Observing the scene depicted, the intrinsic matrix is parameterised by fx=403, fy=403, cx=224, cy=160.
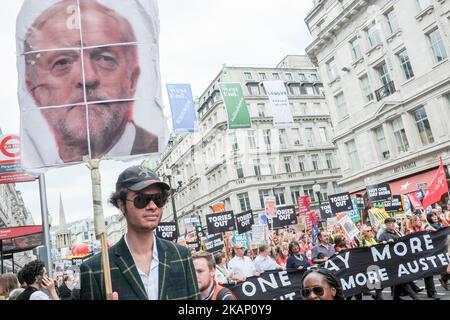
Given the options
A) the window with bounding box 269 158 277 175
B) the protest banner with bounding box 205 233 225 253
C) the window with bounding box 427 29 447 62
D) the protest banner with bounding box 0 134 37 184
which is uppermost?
the window with bounding box 269 158 277 175

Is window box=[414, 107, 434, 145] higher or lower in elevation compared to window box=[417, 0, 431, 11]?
lower

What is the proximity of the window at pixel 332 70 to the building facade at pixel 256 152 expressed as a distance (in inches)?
580

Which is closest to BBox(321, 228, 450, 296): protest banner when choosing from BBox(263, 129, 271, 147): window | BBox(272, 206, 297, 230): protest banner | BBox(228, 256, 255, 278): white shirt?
BBox(228, 256, 255, 278): white shirt

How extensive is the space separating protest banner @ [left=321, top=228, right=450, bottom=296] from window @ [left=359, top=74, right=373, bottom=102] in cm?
1588

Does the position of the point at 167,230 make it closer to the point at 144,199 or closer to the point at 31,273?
the point at 31,273

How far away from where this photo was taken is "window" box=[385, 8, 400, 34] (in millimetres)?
19109

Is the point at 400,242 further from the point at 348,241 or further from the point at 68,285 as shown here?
the point at 68,285

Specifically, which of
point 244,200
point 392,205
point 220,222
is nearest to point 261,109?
point 244,200

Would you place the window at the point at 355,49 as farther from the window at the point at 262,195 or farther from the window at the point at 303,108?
the window at the point at 303,108

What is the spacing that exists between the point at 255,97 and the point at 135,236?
40.6 meters

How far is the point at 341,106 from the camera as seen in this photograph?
921 inches

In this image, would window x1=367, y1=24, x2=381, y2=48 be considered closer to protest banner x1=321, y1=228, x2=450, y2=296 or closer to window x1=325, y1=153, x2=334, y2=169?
protest banner x1=321, y1=228, x2=450, y2=296

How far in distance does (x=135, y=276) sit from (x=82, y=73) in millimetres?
1561
